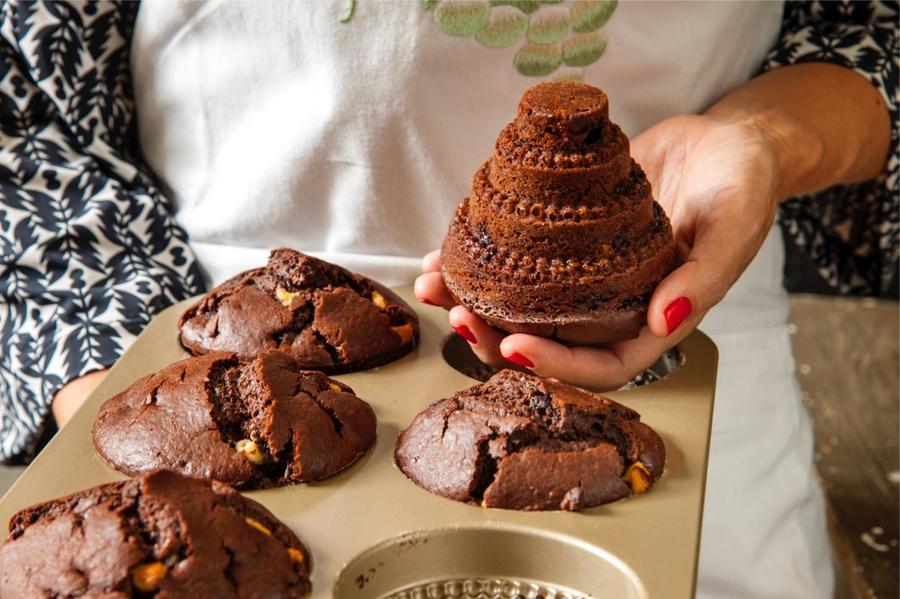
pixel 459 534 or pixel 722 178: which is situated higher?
pixel 722 178

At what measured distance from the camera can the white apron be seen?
1411mm

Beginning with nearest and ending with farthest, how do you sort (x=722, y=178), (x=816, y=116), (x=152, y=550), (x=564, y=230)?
1. (x=152, y=550)
2. (x=564, y=230)
3. (x=722, y=178)
4. (x=816, y=116)

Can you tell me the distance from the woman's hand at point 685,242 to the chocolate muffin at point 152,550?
14.5 inches

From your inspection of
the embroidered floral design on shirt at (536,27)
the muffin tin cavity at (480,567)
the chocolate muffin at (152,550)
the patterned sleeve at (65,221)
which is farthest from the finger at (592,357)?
the patterned sleeve at (65,221)

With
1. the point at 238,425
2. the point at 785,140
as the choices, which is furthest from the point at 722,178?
the point at 238,425

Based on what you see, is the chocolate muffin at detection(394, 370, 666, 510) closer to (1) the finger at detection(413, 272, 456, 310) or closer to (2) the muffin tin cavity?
(2) the muffin tin cavity

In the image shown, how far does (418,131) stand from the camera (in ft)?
4.79

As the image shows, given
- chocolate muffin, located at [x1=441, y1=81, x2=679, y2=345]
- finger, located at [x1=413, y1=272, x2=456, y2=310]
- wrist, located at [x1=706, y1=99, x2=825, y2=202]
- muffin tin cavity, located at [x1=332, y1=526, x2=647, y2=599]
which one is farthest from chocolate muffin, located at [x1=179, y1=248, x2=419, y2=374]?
wrist, located at [x1=706, y1=99, x2=825, y2=202]

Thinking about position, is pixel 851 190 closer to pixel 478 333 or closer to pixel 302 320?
pixel 478 333

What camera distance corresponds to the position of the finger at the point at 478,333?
1.14 meters

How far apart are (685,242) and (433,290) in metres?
0.32

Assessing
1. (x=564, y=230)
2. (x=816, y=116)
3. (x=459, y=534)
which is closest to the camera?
(x=459, y=534)

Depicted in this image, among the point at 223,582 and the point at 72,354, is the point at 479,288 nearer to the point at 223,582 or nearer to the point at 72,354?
the point at 223,582

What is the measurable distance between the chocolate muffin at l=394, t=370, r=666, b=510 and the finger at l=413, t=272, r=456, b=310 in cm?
18
